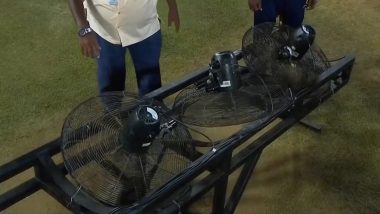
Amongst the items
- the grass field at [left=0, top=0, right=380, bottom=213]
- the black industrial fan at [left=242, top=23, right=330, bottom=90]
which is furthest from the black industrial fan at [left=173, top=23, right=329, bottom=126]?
the grass field at [left=0, top=0, right=380, bottom=213]

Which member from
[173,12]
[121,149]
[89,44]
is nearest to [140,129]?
[121,149]

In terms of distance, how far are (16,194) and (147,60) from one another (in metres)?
0.89

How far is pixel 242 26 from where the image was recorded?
3895mm

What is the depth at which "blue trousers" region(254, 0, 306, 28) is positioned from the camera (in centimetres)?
257

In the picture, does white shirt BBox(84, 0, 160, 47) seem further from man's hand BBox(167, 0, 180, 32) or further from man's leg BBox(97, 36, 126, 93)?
man's hand BBox(167, 0, 180, 32)

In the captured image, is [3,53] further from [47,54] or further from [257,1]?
[257,1]

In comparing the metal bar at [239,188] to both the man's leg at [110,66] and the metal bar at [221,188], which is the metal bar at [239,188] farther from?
the man's leg at [110,66]

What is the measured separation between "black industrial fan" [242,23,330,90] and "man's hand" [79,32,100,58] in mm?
693

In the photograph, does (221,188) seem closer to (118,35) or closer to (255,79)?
(255,79)

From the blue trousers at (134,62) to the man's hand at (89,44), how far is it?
0.40ft

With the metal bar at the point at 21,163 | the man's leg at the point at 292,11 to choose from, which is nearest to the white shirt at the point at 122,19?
the metal bar at the point at 21,163

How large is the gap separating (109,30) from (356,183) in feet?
5.17

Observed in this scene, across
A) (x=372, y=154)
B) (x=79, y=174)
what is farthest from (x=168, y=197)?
(x=372, y=154)

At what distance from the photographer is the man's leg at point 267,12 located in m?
2.56
